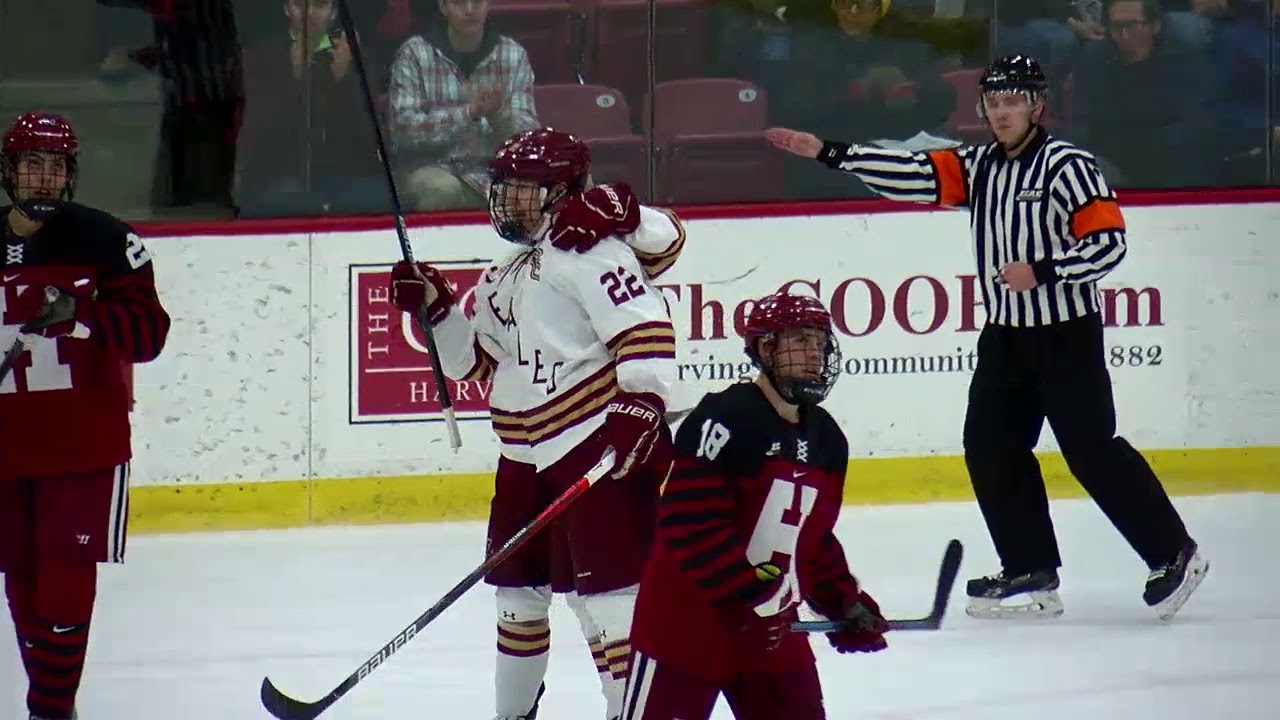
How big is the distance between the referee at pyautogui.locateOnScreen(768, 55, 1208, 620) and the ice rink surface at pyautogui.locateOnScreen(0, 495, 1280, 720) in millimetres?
169

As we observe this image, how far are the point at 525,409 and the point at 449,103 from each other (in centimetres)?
289

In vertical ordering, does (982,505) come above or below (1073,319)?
below

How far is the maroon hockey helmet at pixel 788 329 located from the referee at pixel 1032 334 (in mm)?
1876

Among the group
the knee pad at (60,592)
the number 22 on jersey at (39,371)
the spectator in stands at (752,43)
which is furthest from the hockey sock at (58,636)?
the spectator in stands at (752,43)

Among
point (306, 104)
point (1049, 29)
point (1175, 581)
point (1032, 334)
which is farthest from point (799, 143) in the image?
point (1049, 29)

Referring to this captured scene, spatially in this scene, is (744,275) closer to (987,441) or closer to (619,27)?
(619,27)

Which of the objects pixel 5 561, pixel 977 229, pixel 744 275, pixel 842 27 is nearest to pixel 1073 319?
pixel 977 229

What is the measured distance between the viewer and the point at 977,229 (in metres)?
4.88

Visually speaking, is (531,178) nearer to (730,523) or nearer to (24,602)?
(730,523)

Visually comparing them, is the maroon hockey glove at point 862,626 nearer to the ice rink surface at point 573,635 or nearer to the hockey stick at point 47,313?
the ice rink surface at point 573,635

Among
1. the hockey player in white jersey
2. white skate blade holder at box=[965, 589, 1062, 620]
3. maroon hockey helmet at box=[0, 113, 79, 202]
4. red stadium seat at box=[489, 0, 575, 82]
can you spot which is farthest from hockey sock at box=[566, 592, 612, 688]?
red stadium seat at box=[489, 0, 575, 82]

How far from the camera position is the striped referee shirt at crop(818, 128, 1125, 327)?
4.64m

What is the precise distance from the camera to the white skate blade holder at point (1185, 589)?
4.75 metres

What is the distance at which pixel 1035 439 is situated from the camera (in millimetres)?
4973
